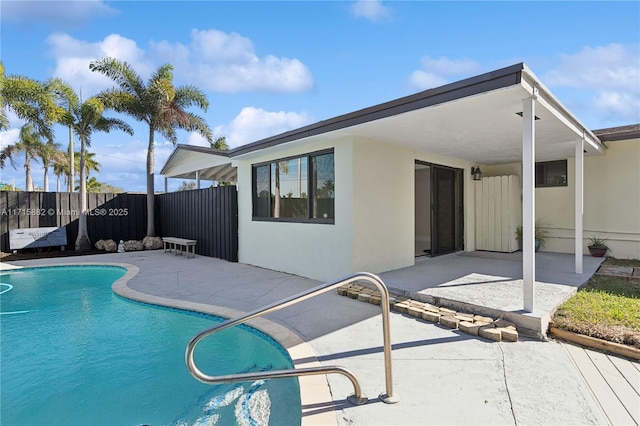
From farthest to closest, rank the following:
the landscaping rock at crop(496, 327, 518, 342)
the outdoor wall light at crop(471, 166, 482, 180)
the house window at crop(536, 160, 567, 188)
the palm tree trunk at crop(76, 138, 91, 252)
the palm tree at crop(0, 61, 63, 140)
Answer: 1. the palm tree trunk at crop(76, 138, 91, 252)
2. the palm tree at crop(0, 61, 63, 140)
3. the outdoor wall light at crop(471, 166, 482, 180)
4. the house window at crop(536, 160, 567, 188)
5. the landscaping rock at crop(496, 327, 518, 342)

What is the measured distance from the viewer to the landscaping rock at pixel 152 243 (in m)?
12.5

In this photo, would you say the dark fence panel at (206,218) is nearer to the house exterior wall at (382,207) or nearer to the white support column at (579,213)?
the house exterior wall at (382,207)

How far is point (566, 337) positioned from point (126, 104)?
48.1 ft

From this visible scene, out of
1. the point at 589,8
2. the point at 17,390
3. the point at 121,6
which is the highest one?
the point at 121,6

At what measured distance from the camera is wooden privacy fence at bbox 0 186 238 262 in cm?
960

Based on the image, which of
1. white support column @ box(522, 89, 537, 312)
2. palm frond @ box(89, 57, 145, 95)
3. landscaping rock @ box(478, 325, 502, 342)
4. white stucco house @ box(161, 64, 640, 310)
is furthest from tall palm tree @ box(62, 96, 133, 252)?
white support column @ box(522, 89, 537, 312)

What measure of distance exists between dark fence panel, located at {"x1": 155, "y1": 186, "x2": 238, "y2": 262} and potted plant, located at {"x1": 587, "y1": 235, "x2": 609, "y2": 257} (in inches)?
344

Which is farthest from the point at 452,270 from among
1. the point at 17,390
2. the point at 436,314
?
the point at 17,390

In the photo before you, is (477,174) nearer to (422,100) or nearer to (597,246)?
(597,246)

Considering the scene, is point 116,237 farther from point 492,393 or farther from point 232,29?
point 492,393

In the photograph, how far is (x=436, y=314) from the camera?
4.14m

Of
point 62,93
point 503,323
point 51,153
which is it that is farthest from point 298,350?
point 51,153

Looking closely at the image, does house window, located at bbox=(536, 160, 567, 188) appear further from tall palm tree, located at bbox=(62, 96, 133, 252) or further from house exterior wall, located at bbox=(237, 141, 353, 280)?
tall palm tree, located at bbox=(62, 96, 133, 252)

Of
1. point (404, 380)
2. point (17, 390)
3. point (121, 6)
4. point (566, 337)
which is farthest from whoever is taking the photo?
point (121, 6)
